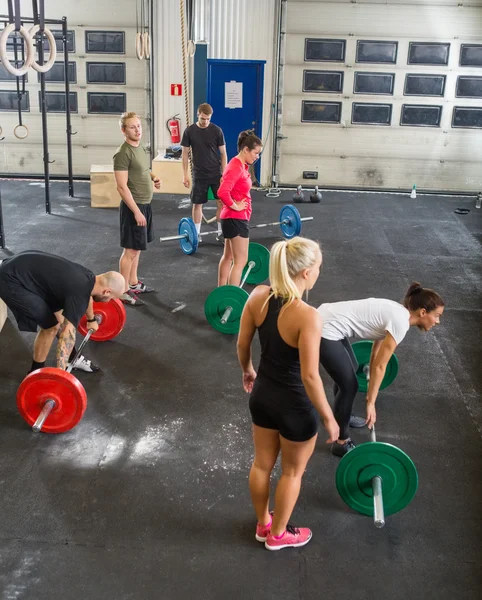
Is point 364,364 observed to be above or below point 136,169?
below

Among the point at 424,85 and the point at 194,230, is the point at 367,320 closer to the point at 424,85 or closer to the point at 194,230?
the point at 194,230

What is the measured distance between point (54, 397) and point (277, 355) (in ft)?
5.06

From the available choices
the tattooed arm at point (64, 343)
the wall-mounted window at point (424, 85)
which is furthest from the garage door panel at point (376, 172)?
the tattooed arm at point (64, 343)

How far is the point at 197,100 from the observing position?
30.0 feet

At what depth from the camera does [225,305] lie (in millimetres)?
4734

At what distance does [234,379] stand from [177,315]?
114 cm

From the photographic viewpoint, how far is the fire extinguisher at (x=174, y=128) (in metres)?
9.49

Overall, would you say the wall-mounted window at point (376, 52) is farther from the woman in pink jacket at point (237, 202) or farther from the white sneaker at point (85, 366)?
the white sneaker at point (85, 366)

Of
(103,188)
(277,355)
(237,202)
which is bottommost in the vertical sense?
(103,188)

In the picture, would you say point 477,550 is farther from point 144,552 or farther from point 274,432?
point 144,552

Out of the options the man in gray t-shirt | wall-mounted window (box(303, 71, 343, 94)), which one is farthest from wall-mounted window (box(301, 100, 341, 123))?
the man in gray t-shirt

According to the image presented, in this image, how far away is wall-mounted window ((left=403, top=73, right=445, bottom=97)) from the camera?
941cm

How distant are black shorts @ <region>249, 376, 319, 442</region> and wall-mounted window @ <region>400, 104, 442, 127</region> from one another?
8041 millimetres

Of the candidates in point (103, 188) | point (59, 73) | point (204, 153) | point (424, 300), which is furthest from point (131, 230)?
point (59, 73)
